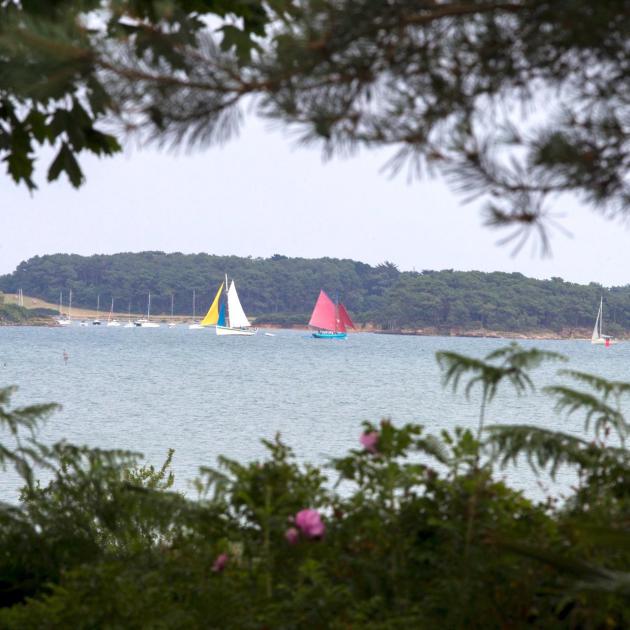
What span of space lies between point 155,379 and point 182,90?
5476 centimetres

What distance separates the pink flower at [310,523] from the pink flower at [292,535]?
0.09ft

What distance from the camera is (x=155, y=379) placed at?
186 feet

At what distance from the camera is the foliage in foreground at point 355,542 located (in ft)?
10.1

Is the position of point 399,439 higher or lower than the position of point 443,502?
higher

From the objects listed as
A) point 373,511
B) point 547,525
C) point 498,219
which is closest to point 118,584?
point 373,511

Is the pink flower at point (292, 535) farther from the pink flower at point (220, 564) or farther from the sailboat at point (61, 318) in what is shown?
the sailboat at point (61, 318)

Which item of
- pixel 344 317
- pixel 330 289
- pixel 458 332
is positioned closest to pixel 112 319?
pixel 330 289

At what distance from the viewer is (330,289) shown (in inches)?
4902

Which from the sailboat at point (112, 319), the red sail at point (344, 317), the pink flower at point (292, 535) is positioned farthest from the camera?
the sailboat at point (112, 319)

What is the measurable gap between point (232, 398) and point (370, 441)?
4220cm

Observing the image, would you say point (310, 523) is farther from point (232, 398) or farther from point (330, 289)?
point (330, 289)

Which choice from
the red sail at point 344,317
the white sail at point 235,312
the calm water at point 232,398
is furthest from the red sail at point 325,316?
the white sail at point 235,312

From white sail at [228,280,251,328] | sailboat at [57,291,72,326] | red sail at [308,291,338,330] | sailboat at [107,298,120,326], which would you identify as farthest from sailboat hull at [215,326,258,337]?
red sail at [308,291,338,330]

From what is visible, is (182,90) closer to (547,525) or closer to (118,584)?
(118,584)
